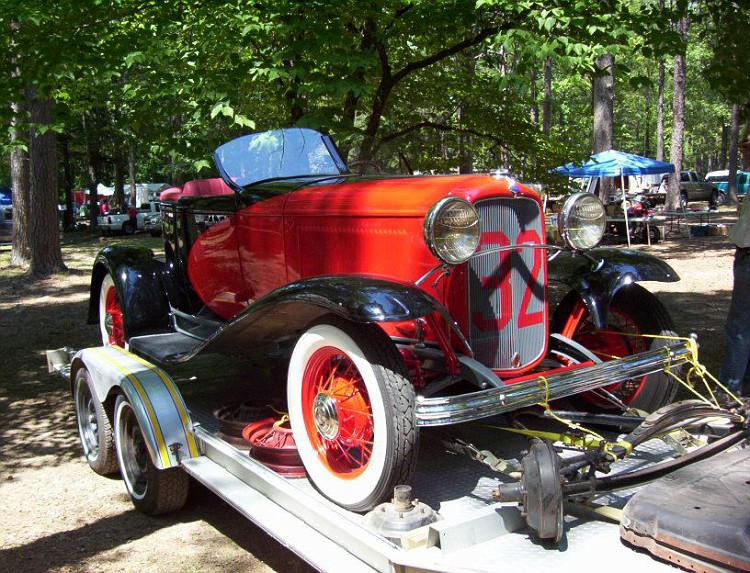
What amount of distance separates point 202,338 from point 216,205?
93cm

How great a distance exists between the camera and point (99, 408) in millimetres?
4445

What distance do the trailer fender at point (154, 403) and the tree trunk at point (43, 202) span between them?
33.9ft

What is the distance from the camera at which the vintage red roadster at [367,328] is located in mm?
3049

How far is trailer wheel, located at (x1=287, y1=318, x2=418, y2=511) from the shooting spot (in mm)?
2887

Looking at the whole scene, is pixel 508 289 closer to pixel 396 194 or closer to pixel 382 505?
pixel 396 194

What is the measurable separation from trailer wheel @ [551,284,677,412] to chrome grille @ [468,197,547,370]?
501 millimetres

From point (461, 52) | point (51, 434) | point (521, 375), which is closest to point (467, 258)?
point (521, 375)

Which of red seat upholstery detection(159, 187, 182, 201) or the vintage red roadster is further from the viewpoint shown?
red seat upholstery detection(159, 187, 182, 201)

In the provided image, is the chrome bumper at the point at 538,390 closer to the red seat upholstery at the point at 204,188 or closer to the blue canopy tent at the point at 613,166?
the red seat upholstery at the point at 204,188

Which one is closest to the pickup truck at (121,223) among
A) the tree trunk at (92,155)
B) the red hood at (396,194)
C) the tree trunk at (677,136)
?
the tree trunk at (92,155)

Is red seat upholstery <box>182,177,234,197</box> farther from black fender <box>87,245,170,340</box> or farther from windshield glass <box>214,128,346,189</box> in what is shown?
windshield glass <box>214,128,346,189</box>

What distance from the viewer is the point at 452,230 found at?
3230mm

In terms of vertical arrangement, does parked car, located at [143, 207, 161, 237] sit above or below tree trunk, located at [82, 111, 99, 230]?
below

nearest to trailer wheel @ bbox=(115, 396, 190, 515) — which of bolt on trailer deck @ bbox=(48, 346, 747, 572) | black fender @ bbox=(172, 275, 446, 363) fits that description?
bolt on trailer deck @ bbox=(48, 346, 747, 572)
